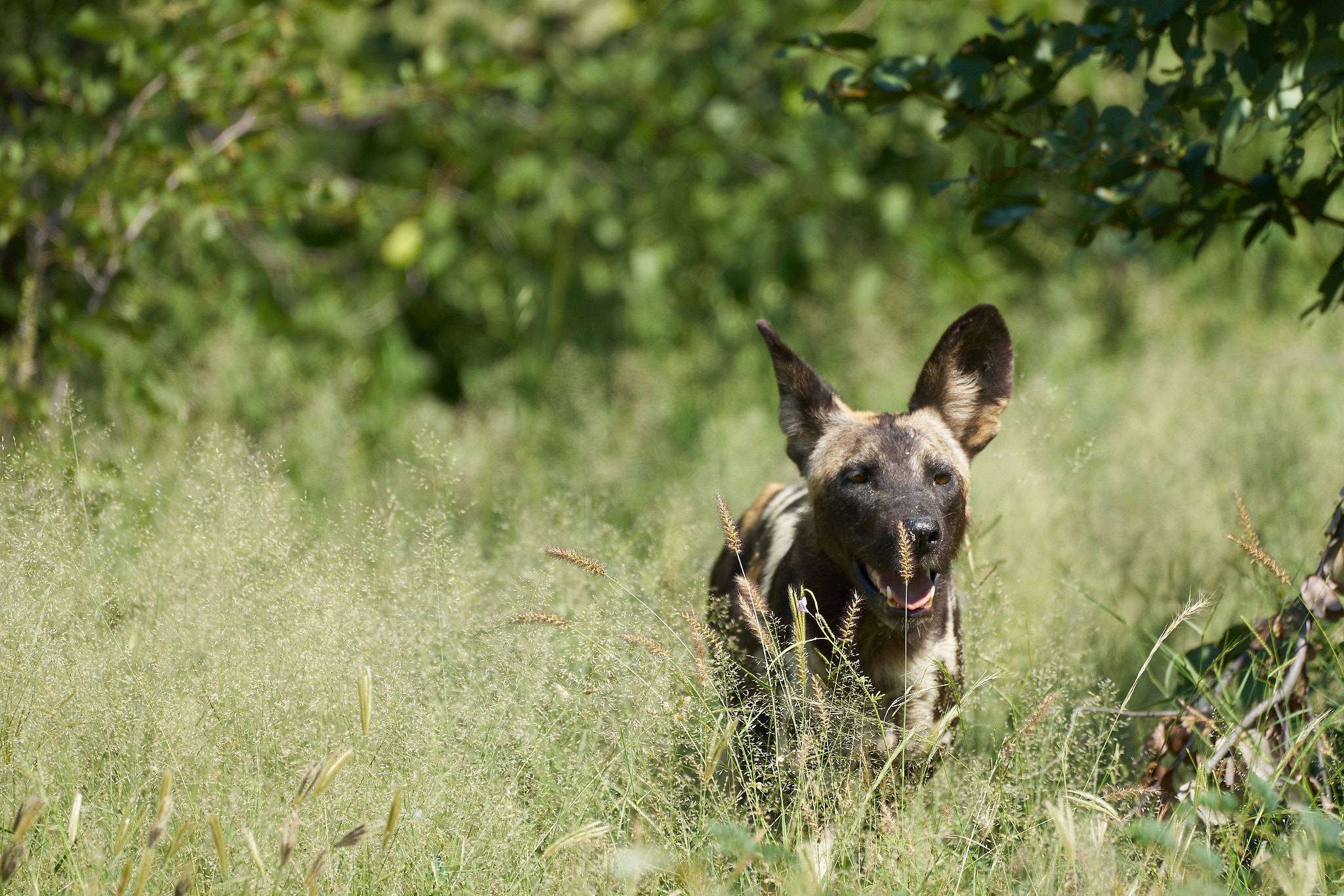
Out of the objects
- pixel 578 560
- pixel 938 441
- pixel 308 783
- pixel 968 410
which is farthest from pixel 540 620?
pixel 968 410

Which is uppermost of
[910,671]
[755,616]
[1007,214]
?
[1007,214]

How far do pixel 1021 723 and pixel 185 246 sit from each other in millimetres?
4559

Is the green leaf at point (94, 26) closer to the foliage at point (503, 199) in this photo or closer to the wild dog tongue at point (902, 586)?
the foliage at point (503, 199)

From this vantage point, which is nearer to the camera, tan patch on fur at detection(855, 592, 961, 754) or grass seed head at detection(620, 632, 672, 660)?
grass seed head at detection(620, 632, 672, 660)

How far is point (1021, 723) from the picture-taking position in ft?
7.62

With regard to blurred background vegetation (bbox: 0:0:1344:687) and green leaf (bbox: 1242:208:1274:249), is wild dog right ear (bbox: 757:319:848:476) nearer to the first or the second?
blurred background vegetation (bbox: 0:0:1344:687)

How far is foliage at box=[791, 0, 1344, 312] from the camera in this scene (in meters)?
2.61

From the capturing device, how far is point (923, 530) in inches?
97.7

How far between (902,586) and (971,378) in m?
0.69

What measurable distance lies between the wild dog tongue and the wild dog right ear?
44 cm

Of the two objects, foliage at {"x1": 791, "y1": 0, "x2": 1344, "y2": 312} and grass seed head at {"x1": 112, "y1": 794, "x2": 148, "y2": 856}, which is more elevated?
foliage at {"x1": 791, "y1": 0, "x2": 1344, "y2": 312}

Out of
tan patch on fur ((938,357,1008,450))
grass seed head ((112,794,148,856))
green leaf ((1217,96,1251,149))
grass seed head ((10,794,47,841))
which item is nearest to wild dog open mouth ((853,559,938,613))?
tan patch on fur ((938,357,1008,450))

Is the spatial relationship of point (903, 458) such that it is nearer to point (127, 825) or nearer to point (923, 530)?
point (923, 530)

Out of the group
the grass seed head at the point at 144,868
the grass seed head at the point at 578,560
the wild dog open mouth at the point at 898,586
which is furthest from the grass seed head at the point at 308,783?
the wild dog open mouth at the point at 898,586
